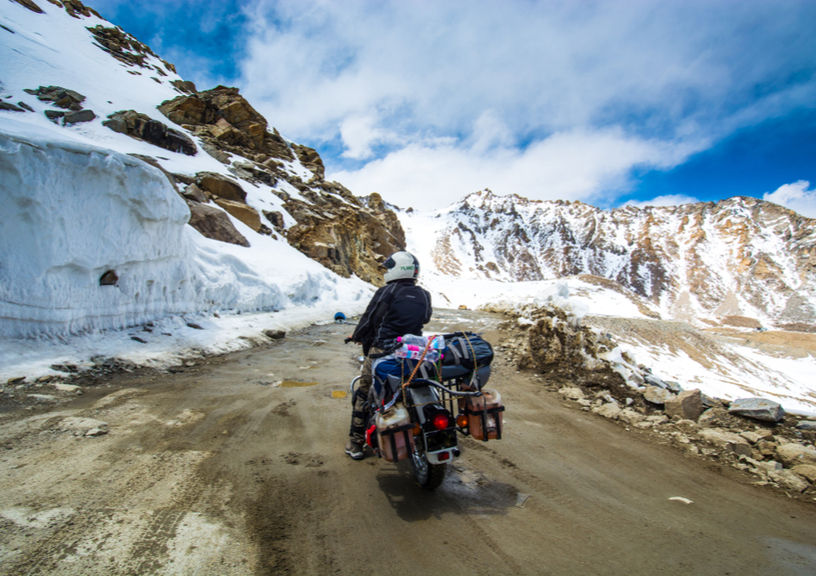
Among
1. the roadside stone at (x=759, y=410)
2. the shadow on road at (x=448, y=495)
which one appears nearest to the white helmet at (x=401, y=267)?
the shadow on road at (x=448, y=495)

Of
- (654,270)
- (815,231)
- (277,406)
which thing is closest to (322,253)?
(277,406)

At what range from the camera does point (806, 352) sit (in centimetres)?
3500

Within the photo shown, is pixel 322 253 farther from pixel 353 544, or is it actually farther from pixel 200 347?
pixel 353 544

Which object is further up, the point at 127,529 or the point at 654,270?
the point at 654,270

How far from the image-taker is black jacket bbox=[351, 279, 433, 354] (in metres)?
3.50

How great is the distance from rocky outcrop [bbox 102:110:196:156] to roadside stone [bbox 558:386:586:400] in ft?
100

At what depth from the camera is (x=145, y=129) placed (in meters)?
25.9

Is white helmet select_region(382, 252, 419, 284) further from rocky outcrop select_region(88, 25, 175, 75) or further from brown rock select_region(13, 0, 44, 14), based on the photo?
brown rock select_region(13, 0, 44, 14)

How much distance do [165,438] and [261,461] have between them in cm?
123

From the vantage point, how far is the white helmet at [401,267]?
3.68 metres

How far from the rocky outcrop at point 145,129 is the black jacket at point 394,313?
2995 cm

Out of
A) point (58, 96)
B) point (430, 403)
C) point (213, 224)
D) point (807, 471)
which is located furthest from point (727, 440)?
point (58, 96)

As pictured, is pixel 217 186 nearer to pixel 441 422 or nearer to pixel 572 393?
pixel 572 393

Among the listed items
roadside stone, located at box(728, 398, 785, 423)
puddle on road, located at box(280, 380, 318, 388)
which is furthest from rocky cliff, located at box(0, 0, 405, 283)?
roadside stone, located at box(728, 398, 785, 423)
